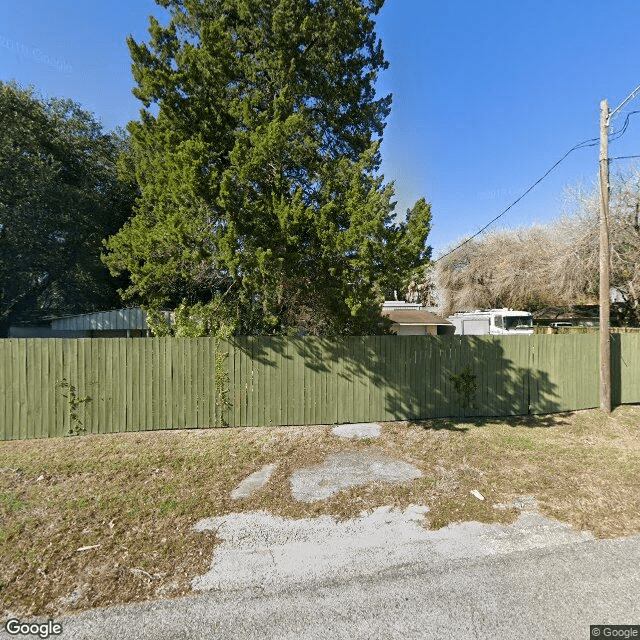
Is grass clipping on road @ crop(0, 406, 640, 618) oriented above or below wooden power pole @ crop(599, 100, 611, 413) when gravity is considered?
below

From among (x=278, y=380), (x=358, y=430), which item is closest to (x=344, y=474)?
(x=358, y=430)

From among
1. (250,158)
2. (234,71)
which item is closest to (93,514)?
(250,158)

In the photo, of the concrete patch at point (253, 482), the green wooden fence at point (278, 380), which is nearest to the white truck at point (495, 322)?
the green wooden fence at point (278, 380)

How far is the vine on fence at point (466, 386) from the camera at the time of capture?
7.89m

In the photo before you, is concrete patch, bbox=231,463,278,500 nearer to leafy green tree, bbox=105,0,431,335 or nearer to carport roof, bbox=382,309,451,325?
leafy green tree, bbox=105,0,431,335

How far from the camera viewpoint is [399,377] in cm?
768

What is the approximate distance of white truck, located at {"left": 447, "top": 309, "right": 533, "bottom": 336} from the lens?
17.1 m

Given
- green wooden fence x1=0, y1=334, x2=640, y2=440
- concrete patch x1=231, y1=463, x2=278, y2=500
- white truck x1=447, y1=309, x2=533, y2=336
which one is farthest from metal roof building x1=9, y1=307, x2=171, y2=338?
white truck x1=447, y1=309, x2=533, y2=336

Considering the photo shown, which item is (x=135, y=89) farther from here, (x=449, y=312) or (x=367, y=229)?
(x=449, y=312)

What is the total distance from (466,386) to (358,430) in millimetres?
2734

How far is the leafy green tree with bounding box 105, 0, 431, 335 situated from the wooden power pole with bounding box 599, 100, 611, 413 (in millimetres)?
4935

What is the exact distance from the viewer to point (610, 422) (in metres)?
7.68

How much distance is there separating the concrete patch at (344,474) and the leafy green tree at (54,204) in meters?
16.6

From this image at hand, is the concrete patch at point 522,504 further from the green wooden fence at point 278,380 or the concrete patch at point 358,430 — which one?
the green wooden fence at point 278,380
